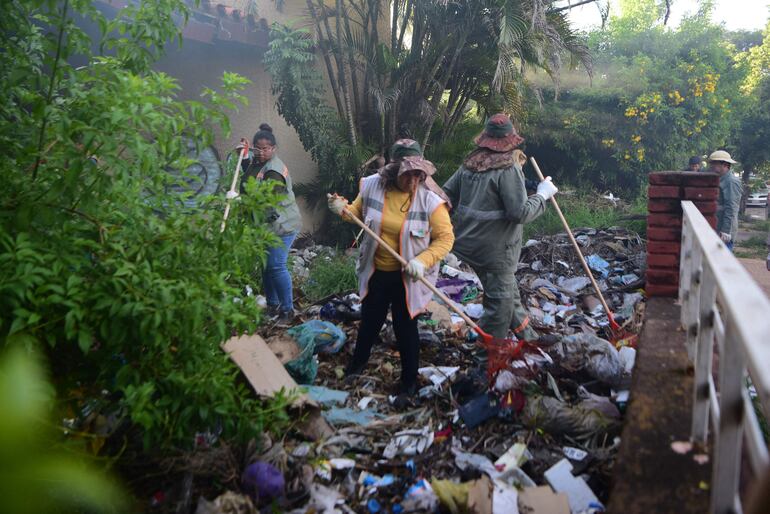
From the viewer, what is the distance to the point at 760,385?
39.2 inches

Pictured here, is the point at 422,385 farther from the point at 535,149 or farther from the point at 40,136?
the point at 535,149

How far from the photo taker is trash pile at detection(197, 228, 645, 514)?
2.95 metres

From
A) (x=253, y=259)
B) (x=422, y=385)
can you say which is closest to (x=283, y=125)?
Result: (x=422, y=385)

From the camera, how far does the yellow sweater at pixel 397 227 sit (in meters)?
4.21

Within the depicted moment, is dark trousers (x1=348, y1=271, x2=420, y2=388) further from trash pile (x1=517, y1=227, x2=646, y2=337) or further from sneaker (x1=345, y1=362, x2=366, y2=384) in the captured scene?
trash pile (x1=517, y1=227, x2=646, y2=337)

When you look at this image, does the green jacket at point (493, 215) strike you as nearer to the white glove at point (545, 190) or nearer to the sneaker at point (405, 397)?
the white glove at point (545, 190)

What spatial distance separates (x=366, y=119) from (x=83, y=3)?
7.65 meters

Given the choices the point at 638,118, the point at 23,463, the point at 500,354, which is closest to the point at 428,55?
the point at 500,354

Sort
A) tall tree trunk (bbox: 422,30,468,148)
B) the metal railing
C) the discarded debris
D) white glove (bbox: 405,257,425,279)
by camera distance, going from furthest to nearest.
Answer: tall tree trunk (bbox: 422,30,468,148) → white glove (bbox: 405,257,425,279) → the discarded debris → the metal railing

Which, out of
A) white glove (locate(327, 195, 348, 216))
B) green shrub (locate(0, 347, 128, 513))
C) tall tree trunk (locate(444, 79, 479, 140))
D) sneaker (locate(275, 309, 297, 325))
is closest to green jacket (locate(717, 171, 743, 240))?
tall tree trunk (locate(444, 79, 479, 140))

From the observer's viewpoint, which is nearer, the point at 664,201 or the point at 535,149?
the point at 664,201

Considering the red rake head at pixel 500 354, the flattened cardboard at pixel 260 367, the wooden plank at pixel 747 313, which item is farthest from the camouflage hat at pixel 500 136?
the wooden plank at pixel 747 313

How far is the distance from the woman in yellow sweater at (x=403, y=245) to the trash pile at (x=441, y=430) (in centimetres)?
42

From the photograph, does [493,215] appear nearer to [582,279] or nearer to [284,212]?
[284,212]
